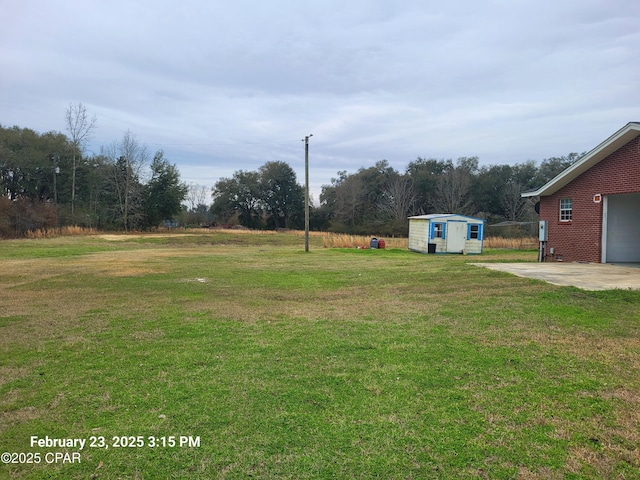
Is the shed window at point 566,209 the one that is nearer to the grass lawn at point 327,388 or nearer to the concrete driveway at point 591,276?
the concrete driveway at point 591,276

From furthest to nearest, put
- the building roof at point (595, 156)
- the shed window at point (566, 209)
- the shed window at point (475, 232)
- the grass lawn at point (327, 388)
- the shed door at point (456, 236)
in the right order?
the shed window at point (475, 232)
the shed door at point (456, 236)
the shed window at point (566, 209)
the building roof at point (595, 156)
the grass lawn at point (327, 388)

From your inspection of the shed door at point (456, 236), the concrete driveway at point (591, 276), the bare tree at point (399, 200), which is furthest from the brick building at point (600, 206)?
the bare tree at point (399, 200)

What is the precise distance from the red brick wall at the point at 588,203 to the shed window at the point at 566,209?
133mm

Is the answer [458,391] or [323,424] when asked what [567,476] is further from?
[323,424]

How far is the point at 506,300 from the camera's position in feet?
26.9

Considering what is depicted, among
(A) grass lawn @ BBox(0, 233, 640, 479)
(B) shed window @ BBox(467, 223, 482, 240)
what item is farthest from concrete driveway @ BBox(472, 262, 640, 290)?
(B) shed window @ BBox(467, 223, 482, 240)

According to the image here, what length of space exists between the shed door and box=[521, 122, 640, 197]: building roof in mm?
6553

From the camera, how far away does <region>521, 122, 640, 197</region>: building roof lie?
13039mm

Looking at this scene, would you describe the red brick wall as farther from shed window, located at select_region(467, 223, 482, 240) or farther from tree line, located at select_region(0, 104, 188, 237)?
tree line, located at select_region(0, 104, 188, 237)

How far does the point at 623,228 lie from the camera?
15406mm

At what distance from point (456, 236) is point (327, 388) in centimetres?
2130

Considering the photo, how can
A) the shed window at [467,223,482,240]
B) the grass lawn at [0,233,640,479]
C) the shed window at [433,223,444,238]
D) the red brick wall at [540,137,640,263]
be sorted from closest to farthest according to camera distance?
the grass lawn at [0,233,640,479] < the red brick wall at [540,137,640,263] < the shed window at [433,223,444,238] < the shed window at [467,223,482,240]

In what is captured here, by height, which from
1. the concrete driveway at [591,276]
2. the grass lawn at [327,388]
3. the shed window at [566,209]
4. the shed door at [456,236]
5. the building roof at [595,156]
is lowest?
the grass lawn at [327,388]

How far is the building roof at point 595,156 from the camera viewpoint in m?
13.0
